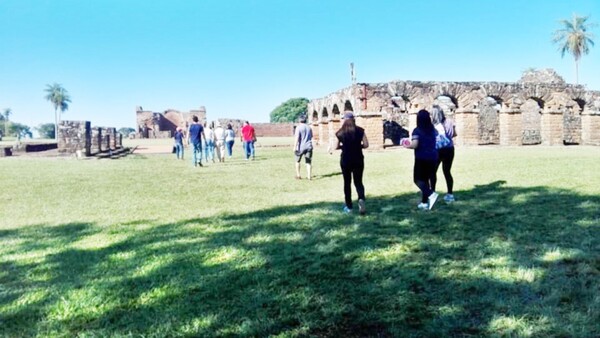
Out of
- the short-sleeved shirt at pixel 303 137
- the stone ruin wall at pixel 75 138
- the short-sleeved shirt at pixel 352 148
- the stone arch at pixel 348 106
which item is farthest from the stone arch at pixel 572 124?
the stone ruin wall at pixel 75 138

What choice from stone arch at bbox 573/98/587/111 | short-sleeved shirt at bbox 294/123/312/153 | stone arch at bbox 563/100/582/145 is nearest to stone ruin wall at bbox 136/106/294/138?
stone arch at bbox 563/100/582/145

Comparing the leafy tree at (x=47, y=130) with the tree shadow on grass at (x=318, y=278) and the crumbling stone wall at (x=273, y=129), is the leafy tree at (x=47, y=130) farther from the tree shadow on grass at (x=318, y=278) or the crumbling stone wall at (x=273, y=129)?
the tree shadow on grass at (x=318, y=278)

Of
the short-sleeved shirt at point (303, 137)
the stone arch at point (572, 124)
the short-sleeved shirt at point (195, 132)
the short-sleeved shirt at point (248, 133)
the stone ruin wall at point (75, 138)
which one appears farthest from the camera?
the stone arch at point (572, 124)

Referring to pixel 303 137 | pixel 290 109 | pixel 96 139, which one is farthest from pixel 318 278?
pixel 290 109

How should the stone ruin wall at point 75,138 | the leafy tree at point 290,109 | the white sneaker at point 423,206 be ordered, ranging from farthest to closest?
the leafy tree at point 290,109, the stone ruin wall at point 75,138, the white sneaker at point 423,206

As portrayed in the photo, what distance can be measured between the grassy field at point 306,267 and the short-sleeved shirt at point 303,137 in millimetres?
2444

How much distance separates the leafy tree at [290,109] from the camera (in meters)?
98.7

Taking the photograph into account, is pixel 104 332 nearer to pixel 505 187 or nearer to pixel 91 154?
pixel 505 187

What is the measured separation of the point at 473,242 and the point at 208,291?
8.16 feet

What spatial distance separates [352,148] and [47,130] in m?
130

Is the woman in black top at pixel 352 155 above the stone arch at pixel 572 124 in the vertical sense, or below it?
below

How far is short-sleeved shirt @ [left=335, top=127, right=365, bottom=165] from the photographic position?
5578 millimetres

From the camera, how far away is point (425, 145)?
5555 millimetres

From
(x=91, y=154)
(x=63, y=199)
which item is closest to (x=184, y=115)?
(x=91, y=154)
